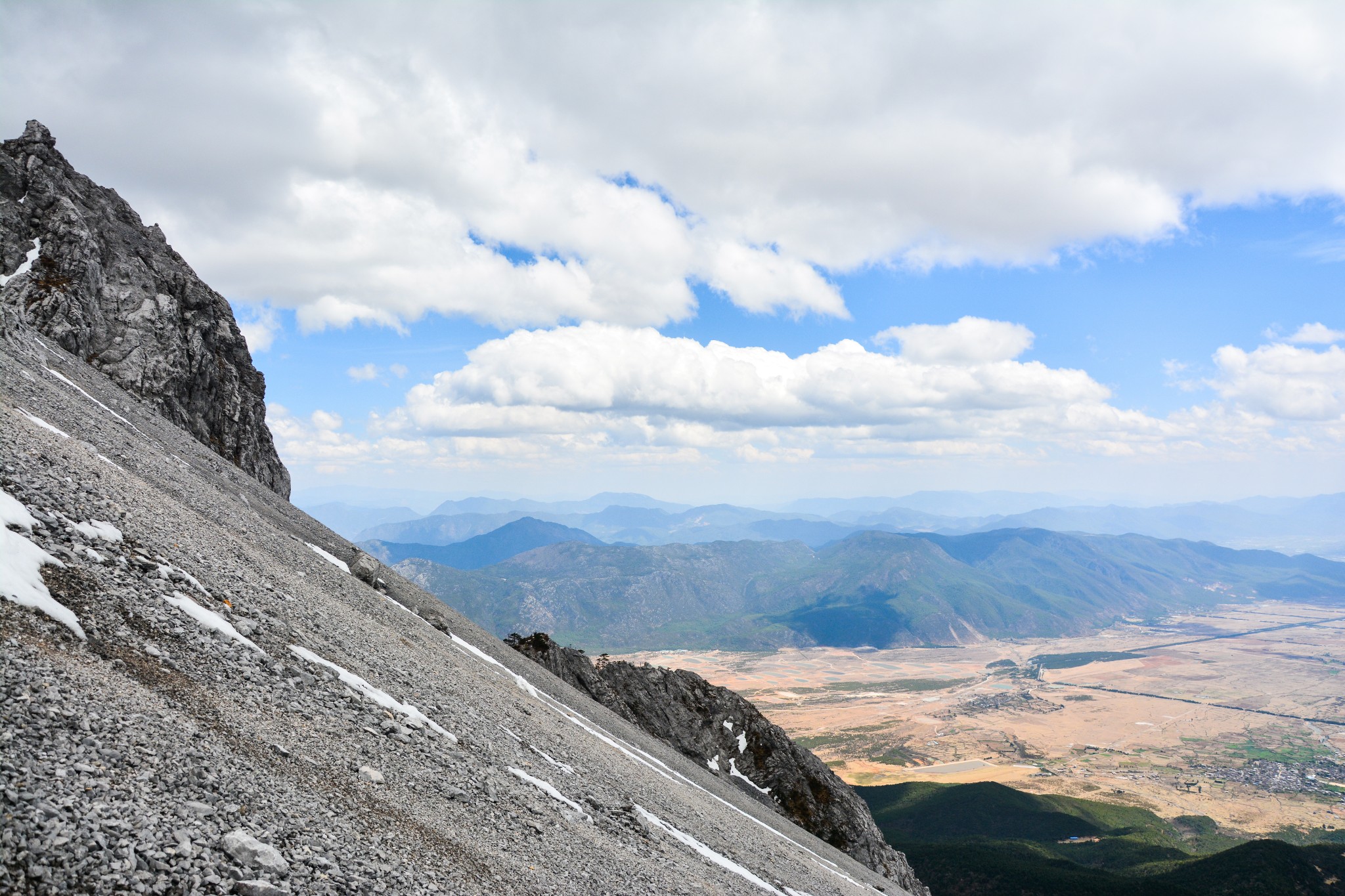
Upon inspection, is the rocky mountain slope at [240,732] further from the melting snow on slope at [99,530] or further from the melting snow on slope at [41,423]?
the melting snow on slope at [41,423]

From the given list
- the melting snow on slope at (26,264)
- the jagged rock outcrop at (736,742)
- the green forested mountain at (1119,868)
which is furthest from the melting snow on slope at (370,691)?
the green forested mountain at (1119,868)

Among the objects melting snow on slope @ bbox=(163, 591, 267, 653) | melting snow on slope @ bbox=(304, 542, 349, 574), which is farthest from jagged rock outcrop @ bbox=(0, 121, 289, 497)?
melting snow on slope @ bbox=(163, 591, 267, 653)

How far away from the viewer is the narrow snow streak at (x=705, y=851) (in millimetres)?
31500

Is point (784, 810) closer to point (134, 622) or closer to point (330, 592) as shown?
point (330, 592)

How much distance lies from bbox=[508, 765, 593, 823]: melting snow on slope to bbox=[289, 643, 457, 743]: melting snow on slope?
2.86m

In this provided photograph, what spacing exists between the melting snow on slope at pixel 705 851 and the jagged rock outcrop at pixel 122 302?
51801 mm

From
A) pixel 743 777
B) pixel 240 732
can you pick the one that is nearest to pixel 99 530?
pixel 240 732

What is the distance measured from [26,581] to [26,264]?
59.9 meters

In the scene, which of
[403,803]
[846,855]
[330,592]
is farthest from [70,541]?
[846,855]

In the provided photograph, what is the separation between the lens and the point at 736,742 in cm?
8088

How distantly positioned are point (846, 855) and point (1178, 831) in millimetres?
205063

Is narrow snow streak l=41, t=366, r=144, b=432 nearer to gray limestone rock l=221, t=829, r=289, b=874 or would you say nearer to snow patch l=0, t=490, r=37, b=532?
snow patch l=0, t=490, r=37, b=532

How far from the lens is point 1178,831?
654 feet

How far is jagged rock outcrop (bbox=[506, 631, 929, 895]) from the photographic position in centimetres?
7169
